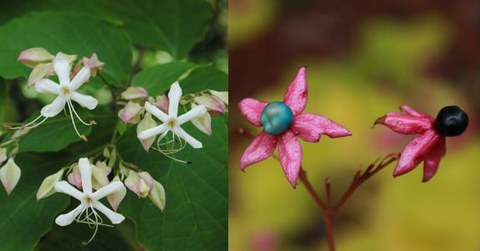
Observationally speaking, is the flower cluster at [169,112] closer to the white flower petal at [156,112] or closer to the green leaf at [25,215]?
the white flower petal at [156,112]

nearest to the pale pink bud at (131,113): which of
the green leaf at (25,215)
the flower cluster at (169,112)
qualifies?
the flower cluster at (169,112)

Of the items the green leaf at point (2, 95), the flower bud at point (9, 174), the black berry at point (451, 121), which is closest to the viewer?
the black berry at point (451, 121)

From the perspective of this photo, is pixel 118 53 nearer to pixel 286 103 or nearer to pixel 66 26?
pixel 66 26

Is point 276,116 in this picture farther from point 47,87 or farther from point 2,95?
point 2,95

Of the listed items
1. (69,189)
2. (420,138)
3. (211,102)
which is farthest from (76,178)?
(420,138)

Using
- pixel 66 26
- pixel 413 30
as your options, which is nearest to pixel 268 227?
pixel 413 30

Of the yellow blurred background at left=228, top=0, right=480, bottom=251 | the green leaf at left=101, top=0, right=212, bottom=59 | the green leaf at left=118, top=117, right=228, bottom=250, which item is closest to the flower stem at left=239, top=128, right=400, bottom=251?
the yellow blurred background at left=228, top=0, right=480, bottom=251
